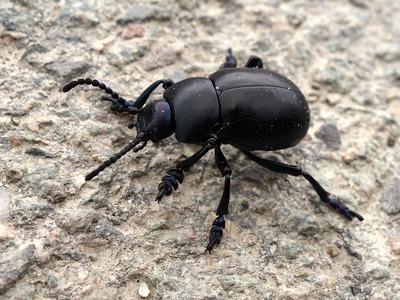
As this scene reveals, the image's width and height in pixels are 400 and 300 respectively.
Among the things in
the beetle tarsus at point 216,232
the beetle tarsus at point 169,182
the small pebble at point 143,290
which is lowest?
the beetle tarsus at point 216,232

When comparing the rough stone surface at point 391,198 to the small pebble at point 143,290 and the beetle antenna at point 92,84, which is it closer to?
the small pebble at point 143,290

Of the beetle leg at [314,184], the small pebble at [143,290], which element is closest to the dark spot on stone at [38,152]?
the small pebble at [143,290]

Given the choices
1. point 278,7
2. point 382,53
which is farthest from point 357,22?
point 278,7

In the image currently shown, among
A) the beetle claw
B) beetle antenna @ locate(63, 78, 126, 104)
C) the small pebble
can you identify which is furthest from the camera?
the beetle claw

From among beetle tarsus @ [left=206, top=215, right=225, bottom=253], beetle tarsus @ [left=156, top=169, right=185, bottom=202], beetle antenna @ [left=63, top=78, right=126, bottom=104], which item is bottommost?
beetle tarsus @ [left=206, top=215, right=225, bottom=253]

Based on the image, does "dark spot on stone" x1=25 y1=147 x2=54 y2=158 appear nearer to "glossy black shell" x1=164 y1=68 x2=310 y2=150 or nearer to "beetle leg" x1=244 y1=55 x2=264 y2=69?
"glossy black shell" x1=164 y1=68 x2=310 y2=150

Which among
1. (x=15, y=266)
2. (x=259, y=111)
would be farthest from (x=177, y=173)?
(x=15, y=266)

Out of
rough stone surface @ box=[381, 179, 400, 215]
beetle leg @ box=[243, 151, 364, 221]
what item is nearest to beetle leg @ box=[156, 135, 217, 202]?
beetle leg @ box=[243, 151, 364, 221]
